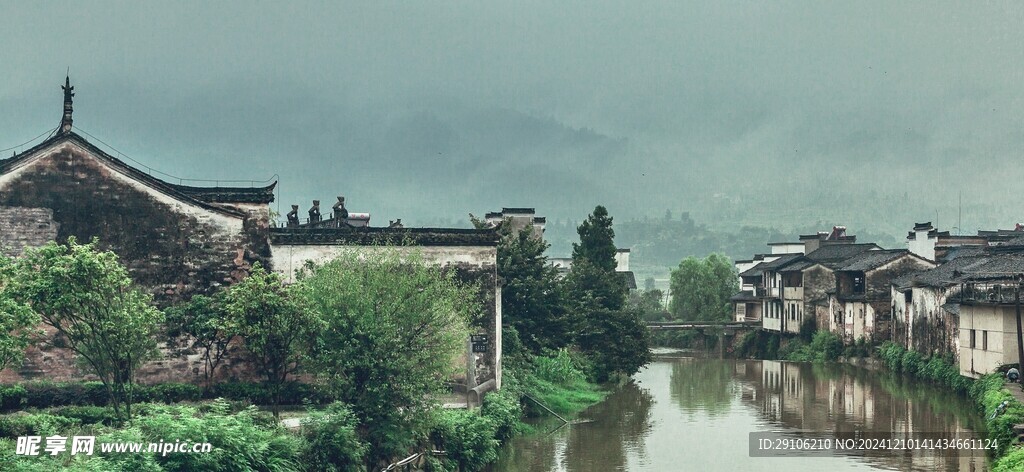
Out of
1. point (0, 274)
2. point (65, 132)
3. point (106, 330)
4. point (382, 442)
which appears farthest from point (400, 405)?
point (65, 132)

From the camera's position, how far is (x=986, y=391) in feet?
152

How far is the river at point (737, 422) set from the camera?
131 ft

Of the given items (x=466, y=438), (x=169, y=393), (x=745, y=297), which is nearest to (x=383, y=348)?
(x=466, y=438)

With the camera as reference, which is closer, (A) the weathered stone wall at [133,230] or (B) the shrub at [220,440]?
(B) the shrub at [220,440]

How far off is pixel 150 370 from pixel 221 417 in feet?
35.7

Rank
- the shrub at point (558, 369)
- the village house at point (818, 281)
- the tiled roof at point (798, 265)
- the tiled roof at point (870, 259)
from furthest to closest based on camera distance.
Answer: the tiled roof at point (798, 265)
the village house at point (818, 281)
the tiled roof at point (870, 259)
the shrub at point (558, 369)

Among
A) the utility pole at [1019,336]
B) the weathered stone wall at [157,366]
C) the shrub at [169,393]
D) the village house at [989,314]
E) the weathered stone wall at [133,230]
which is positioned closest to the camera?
the shrub at [169,393]

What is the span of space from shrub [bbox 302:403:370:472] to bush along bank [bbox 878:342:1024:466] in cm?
1657

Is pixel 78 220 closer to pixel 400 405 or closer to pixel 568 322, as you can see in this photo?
pixel 400 405

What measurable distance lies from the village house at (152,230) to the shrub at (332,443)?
28.1 feet

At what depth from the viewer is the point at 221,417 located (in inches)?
1127

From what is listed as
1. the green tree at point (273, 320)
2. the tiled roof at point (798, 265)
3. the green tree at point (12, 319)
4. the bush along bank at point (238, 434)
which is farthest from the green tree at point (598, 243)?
the green tree at point (12, 319)

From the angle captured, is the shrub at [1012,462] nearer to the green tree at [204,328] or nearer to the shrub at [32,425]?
the green tree at [204,328]

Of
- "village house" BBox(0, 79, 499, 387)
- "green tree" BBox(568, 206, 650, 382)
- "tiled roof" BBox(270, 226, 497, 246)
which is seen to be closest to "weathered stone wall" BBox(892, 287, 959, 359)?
"green tree" BBox(568, 206, 650, 382)
